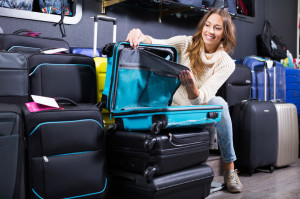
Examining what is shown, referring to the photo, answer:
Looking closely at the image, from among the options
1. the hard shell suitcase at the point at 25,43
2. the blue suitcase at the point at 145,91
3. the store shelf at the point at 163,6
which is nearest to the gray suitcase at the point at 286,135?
the store shelf at the point at 163,6

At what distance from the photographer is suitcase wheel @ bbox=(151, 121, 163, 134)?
1.36 m

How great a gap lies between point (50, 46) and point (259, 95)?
173 centimetres

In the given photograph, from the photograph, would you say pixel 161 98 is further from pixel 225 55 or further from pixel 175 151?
pixel 225 55

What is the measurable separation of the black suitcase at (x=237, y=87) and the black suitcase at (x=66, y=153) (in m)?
1.28

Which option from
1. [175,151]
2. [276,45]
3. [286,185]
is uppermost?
[276,45]

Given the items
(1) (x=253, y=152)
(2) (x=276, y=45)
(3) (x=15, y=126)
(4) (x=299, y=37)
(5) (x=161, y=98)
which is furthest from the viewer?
(4) (x=299, y=37)

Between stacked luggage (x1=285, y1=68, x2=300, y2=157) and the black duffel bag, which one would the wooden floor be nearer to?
stacked luggage (x1=285, y1=68, x2=300, y2=157)

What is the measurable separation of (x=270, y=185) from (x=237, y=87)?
78 centimetres

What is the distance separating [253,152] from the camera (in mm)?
2258

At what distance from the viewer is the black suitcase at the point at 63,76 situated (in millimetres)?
1500

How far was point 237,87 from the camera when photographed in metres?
2.54

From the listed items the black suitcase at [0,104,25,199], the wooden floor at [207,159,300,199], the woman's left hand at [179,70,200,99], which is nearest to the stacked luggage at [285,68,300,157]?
the wooden floor at [207,159,300,199]

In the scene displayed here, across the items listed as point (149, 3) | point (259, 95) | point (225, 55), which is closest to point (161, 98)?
point (225, 55)

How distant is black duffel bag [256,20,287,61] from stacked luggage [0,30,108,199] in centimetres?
271
